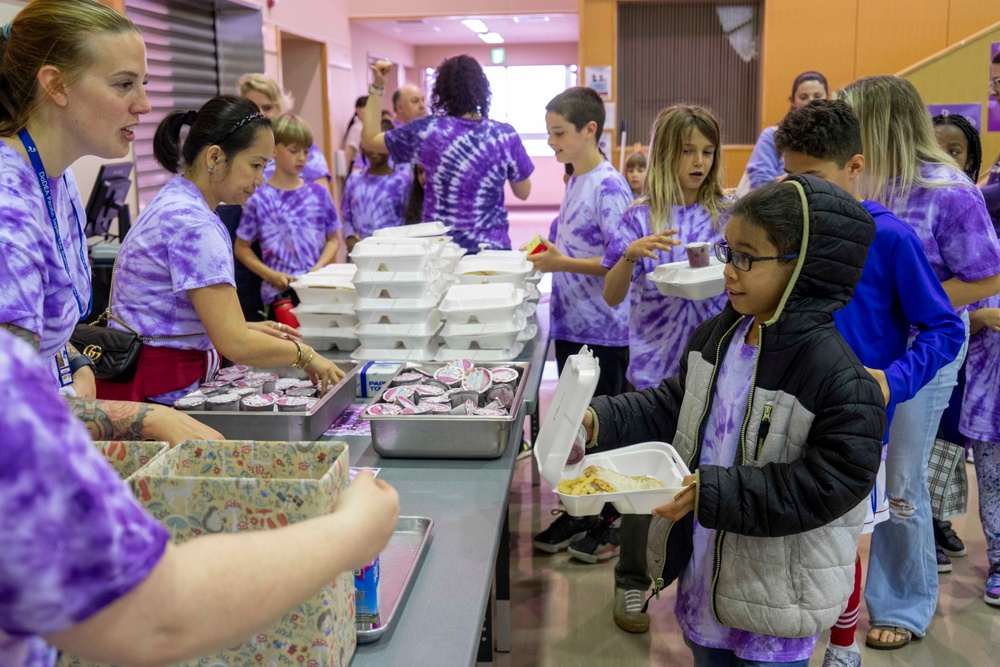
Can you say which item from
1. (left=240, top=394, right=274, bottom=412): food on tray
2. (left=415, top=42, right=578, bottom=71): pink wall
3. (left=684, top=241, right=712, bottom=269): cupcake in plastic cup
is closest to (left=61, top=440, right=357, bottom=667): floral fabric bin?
(left=240, top=394, right=274, bottom=412): food on tray

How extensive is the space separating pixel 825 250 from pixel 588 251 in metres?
1.75

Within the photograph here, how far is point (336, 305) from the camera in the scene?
2795mm

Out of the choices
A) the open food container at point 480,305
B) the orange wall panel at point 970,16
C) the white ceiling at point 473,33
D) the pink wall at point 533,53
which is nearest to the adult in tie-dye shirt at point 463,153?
the open food container at point 480,305

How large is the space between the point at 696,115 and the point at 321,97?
21.5 ft

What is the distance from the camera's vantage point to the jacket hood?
5.05 ft

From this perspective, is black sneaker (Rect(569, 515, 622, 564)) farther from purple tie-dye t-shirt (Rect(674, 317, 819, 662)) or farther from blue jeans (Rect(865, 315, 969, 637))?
purple tie-dye t-shirt (Rect(674, 317, 819, 662))

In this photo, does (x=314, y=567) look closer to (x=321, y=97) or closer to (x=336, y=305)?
(x=336, y=305)

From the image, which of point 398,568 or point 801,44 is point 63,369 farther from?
point 801,44

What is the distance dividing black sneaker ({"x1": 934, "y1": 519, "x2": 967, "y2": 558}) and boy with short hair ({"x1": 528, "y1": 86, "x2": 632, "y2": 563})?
4.06 feet

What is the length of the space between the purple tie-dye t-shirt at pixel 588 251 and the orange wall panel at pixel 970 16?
5895 millimetres

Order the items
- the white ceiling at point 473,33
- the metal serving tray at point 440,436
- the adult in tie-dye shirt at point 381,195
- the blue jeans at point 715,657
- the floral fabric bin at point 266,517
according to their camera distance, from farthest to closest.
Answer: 1. the white ceiling at point 473,33
2. the adult in tie-dye shirt at point 381,195
3. the metal serving tray at point 440,436
4. the blue jeans at point 715,657
5. the floral fabric bin at point 266,517

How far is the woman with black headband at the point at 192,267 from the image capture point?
2.01m

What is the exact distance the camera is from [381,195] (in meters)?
4.53

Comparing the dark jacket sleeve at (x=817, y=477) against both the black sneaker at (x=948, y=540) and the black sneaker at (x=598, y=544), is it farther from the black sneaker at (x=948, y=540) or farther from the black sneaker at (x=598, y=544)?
the black sneaker at (x=948, y=540)
